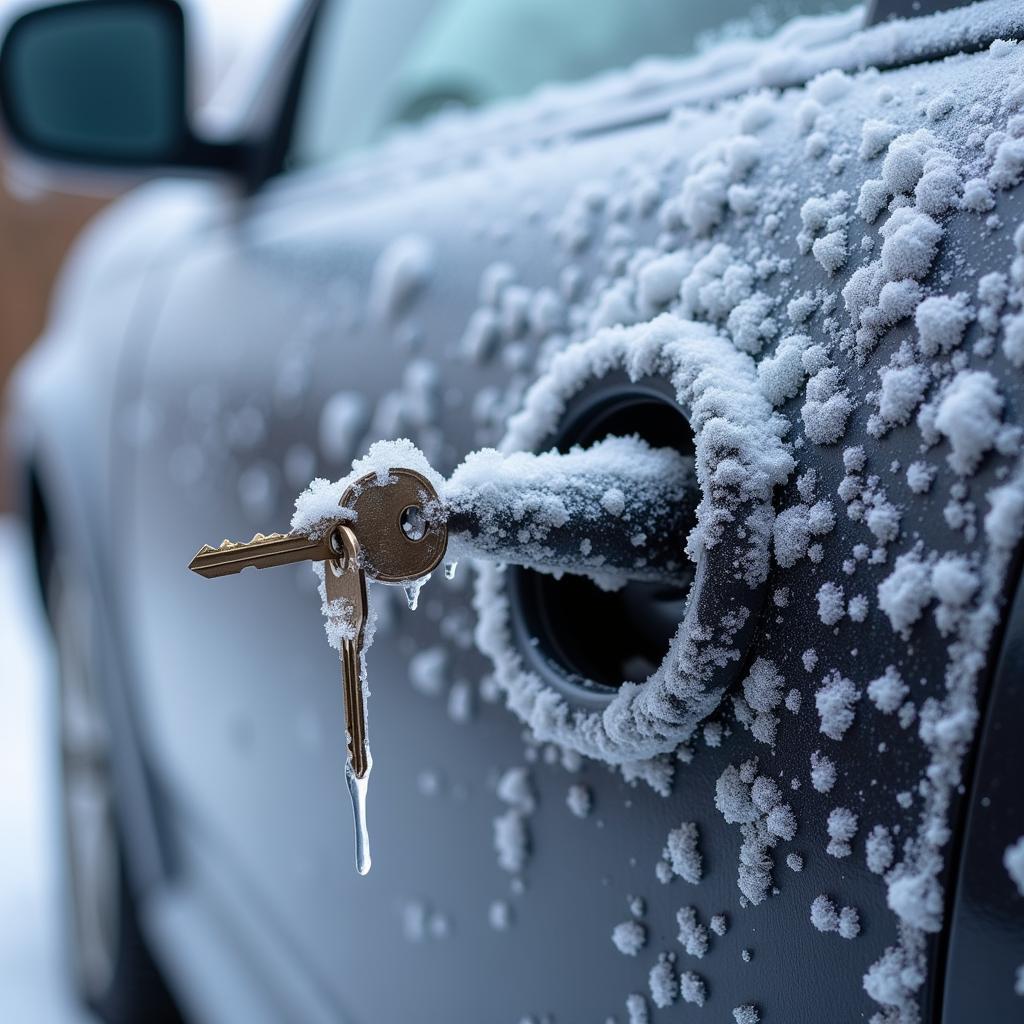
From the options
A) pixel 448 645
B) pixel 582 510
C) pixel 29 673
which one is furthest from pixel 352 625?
pixel 29 673

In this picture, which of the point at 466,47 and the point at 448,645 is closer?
the point at 448,645

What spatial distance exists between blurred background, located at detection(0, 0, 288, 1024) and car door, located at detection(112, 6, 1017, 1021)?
941 millimetres

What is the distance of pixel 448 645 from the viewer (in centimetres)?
104

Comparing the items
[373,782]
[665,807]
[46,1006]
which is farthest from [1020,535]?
[46,1006]

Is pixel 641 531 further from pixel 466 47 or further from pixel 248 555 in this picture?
pixel 466 47

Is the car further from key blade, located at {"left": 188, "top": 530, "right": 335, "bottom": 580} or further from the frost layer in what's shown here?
key blade, located at {"left": 188, "top": 530, "right": 335, "bottom": 580}

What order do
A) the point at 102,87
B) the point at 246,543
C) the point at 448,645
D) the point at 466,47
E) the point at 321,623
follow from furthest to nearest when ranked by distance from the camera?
the point at 102,87
the point at 466,47
the point at 321,623
the point at 448,645
the point at 246,543

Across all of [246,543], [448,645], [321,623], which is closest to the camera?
[246,543]

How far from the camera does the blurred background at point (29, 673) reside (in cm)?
281

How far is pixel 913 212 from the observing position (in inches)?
26.8

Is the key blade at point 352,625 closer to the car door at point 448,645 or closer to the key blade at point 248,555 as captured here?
the key blade at point 248,555

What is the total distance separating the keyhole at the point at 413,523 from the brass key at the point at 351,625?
0.03 m

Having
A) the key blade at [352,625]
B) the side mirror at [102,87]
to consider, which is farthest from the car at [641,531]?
the side mirror at [102,87]

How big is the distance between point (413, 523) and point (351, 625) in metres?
0.08
